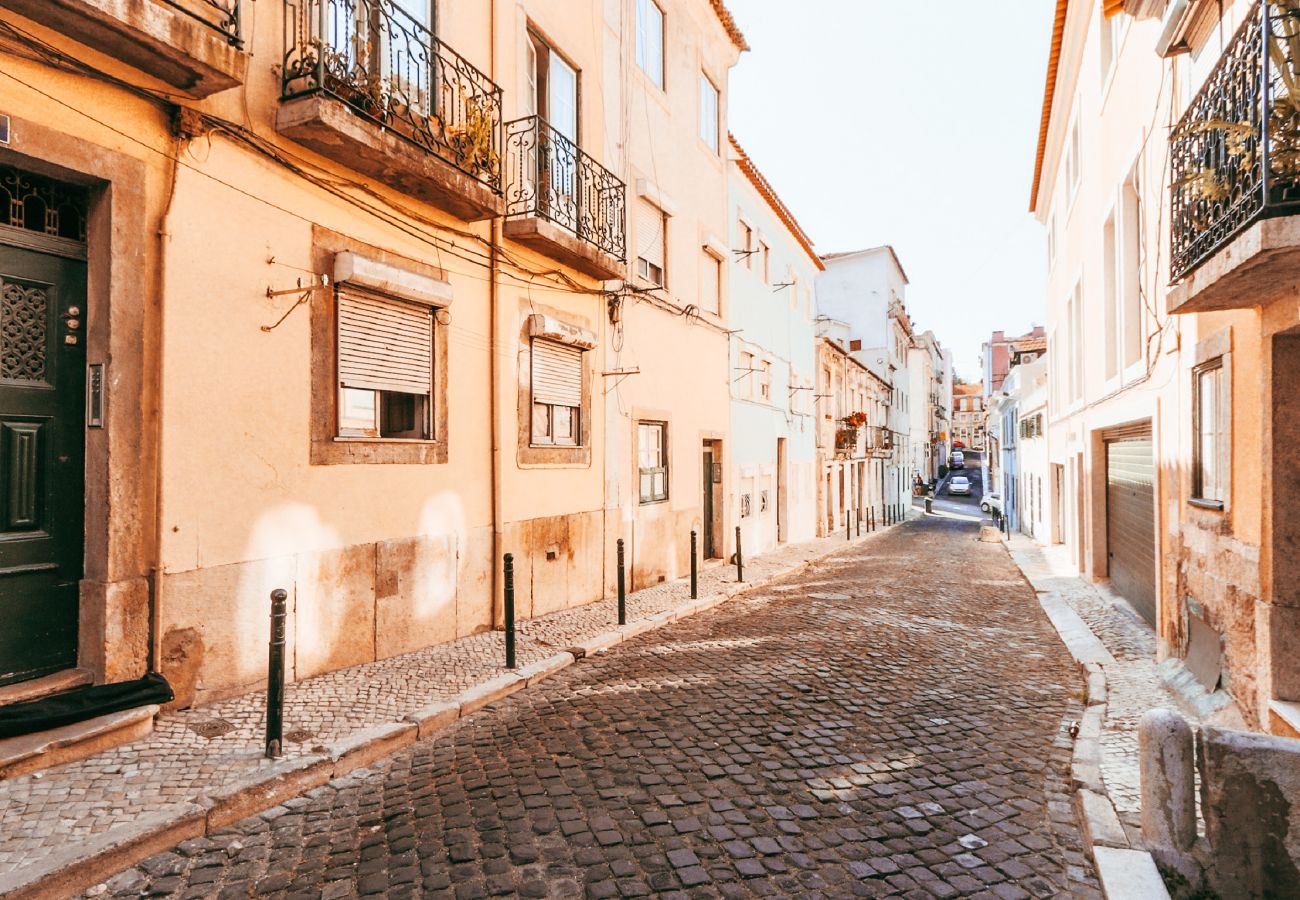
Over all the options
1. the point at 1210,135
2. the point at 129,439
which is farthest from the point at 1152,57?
the point at 129,439

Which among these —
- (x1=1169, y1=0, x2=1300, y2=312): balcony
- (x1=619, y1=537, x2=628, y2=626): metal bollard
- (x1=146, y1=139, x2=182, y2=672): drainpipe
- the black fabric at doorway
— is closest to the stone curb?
(x1=1169, y1=0, x2=1300, y2=312): balcony

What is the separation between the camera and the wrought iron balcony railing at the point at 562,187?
29.9ft

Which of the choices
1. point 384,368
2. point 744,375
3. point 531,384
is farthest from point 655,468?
point 384,368

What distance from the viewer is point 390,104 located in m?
6.64

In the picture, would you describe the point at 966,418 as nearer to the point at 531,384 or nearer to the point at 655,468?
the point at 655,468

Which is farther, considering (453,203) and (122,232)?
(453,203)

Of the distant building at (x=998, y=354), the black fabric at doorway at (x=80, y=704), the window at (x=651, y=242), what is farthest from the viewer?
the distant building at (x=998, y=354)

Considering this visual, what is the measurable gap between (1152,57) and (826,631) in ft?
23.6

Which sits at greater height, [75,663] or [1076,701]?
[75,663]

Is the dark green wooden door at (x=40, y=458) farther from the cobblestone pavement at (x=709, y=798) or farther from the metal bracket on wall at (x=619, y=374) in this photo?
the metal bracket on wall at (x=619, y=374)

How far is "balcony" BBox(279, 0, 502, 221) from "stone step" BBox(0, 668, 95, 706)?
4.43 m

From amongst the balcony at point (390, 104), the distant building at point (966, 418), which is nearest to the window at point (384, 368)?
the balcony at point (390, 104)

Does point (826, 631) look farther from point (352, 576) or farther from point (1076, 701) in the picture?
point (352, 576)

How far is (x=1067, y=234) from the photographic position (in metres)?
15.2
